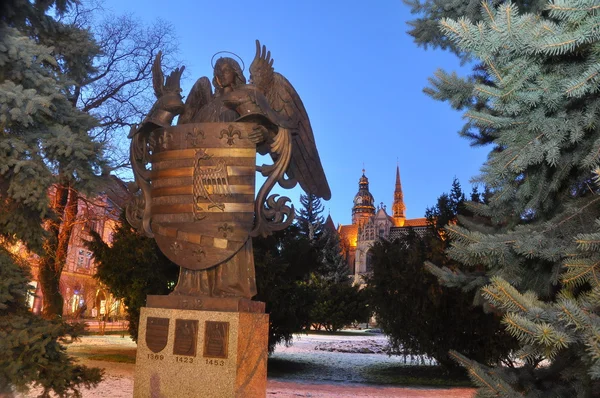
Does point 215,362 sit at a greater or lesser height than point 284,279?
lesser

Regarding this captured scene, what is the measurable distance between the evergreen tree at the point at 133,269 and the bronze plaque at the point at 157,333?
8672 millimetres

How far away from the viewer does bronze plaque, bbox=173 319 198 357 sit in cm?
545

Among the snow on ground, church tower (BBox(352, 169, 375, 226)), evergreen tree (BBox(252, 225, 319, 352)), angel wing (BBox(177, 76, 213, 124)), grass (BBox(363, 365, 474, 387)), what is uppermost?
church tower (BBox(352, 169, 375, 226))

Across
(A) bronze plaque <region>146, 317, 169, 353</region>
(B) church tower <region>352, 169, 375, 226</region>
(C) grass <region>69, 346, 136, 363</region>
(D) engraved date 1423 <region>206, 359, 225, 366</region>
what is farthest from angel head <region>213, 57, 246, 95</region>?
(B) church tower <region>352, 169, 375, 226</region>

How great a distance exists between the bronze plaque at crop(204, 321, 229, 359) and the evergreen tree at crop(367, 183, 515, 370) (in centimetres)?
876

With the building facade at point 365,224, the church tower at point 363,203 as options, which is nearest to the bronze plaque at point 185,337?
the building facade at point 365,224

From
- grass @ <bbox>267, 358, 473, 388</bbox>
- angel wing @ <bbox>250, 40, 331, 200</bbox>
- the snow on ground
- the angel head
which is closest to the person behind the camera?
angel wing @ <bbox>250, 40, 331, 200</bbox>

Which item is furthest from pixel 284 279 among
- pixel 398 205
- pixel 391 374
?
pixel 398 205

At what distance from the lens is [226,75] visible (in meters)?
6.21

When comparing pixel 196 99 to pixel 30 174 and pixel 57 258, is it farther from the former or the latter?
pixel 57 258

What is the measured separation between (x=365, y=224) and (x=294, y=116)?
8774 cm

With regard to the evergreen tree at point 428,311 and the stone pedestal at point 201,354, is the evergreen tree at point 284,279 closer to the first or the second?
the evergreen tree at point 428,311

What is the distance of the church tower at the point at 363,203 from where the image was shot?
102 metres

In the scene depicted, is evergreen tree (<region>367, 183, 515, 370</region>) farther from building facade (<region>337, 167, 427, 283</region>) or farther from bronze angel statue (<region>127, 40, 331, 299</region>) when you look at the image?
building facade (<region>337, 167, 427, 283</region>)
